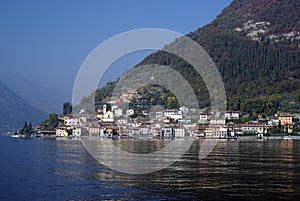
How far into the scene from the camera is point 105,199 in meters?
15.8

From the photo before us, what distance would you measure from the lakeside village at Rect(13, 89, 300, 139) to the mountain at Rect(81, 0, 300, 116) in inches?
188

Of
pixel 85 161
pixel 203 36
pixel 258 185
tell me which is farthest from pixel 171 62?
pixel 258 185

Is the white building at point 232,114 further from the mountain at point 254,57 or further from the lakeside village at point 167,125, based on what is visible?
the mountain at point 254,57

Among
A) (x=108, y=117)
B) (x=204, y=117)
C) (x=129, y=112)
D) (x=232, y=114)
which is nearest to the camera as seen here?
(x=204, y=117)

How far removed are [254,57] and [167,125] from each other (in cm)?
3517

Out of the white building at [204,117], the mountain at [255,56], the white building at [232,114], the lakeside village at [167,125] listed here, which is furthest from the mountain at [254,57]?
the white building at [204,117]

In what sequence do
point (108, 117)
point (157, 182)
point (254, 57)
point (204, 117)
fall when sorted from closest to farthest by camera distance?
point (157, 182) < point (204, 117) < point (108, 117) < point (254, 57)

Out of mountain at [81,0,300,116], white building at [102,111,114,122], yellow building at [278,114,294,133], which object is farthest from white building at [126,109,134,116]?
yellow building at [278,114,294,133]

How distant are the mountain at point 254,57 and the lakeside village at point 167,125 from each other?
4787 millimetres

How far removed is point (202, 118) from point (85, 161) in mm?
60709

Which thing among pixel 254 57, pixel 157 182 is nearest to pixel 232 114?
pixel 254 57

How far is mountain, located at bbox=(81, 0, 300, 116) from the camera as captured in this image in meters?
92.4

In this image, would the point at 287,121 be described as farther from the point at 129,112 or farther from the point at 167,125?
the point at 129,112

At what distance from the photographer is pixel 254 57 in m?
109
